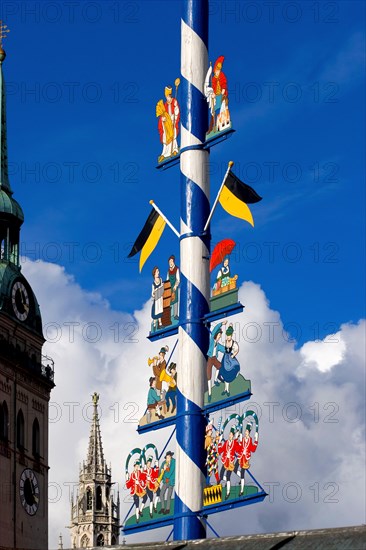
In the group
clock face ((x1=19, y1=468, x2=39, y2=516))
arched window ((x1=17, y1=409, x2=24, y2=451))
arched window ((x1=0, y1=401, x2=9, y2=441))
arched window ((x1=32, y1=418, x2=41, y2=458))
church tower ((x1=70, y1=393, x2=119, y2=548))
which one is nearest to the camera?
arched window ((x1=0, y1=401, x2=9, y2=441))

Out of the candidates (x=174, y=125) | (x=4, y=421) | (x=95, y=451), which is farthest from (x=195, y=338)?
(x=95, y=451)

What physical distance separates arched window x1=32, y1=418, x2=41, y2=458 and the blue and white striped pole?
6742cm

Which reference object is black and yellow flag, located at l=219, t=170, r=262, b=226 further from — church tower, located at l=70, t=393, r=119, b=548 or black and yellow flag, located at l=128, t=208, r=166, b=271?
church tower, located at l=70, t=393, r=119, b=548

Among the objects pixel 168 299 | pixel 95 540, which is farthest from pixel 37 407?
pixel 168 299

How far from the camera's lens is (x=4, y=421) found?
326 feet

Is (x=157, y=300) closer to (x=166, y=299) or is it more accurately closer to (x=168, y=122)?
(x=166, y=299)

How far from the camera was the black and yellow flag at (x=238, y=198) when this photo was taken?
3575cm

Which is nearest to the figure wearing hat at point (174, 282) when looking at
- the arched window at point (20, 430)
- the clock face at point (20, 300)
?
the arched window at point (20, 430)

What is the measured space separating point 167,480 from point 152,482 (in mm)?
449

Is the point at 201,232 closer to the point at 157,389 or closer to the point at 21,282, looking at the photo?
the point at 157,389

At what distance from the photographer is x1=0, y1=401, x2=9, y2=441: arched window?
98.9 metres

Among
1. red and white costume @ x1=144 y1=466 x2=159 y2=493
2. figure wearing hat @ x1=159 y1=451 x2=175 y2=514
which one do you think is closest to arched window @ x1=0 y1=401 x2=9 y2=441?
red and white costume @ x1=144 y1=466 x2=159 y2=493

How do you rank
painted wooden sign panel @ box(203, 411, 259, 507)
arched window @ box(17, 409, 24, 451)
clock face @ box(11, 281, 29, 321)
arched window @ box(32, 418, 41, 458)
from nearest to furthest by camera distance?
painted wooden sign panel @ box(203, 411, 259, 507) < arched window @ box(17, 409, 24, 451) < clock face @ box(11, 281, 29, 321) < arched window @ box(32, 418, 41, 458)

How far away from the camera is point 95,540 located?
146875mm
